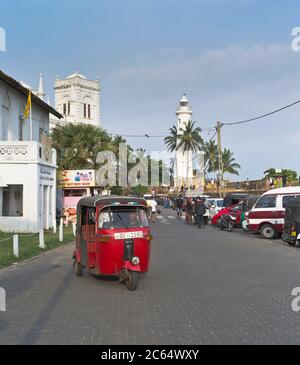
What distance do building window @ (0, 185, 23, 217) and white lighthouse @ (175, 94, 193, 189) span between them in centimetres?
7019

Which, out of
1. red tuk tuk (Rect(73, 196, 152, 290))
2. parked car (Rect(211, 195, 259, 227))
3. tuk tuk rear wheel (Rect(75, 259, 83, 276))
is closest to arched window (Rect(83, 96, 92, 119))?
parked car (Rect(211, 195, 259, 227))

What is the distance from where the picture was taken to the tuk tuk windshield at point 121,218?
11.0 m

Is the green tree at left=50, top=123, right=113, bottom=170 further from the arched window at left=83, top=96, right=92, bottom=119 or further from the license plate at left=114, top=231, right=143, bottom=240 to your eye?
the arched window at left=83, top=96, right=92, bottom=119

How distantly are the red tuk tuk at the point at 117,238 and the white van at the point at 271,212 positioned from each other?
504 inches

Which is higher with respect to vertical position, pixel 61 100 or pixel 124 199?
pixel 61 100

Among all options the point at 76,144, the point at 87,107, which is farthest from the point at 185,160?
the point at 76,144

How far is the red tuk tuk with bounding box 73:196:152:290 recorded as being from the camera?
10.6 m

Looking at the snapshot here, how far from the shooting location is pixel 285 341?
257 inches

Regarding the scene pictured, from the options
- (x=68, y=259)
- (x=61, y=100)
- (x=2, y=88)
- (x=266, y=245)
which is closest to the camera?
(x=68, y=259)

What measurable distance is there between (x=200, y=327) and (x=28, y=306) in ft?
10.6

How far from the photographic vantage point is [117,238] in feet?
34.8

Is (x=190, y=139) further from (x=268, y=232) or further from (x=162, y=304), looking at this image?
(x=162, y=304)

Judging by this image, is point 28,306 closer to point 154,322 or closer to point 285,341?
point 154,322
